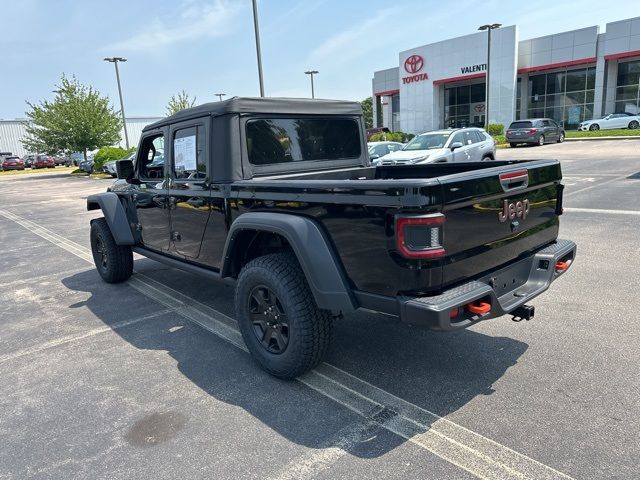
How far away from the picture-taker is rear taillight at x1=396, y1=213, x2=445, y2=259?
2.51 meters

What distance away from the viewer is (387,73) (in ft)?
161

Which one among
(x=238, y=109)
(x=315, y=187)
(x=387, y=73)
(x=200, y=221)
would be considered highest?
(x=387, y=73)

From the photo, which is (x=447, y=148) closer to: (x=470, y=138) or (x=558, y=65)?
(x=470, y=138)

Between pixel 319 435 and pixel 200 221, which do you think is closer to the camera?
pixel 319 435

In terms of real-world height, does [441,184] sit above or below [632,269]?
above

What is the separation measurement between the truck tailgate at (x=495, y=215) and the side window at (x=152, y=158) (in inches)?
122

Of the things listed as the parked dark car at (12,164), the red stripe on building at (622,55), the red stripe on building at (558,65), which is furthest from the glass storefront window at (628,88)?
the parked dark car at (12,164)

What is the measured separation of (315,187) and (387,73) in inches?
1944

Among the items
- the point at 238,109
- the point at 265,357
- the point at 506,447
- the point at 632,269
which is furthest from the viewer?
the point at 632,269

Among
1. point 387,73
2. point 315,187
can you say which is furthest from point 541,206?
point 387,73

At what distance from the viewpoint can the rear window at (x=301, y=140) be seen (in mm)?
3930

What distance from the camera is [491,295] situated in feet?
9.02

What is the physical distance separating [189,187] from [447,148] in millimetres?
11044

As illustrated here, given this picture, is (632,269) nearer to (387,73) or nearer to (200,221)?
(200,221)
